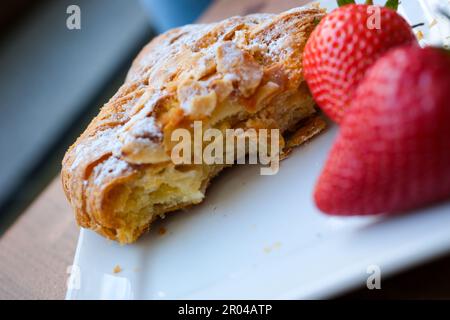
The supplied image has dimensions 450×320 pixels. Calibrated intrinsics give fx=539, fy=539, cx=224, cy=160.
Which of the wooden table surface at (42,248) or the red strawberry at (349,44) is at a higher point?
the red strawberry at (349,44)

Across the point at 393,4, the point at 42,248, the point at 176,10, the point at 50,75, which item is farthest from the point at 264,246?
the point at 50,75

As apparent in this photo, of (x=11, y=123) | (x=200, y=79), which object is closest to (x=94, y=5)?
(x=11, y=123)

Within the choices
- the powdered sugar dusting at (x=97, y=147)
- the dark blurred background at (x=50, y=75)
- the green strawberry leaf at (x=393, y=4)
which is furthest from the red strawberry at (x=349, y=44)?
the dark blurred background at (x=50, y=75)

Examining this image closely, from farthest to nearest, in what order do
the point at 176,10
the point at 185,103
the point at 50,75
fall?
the point at 50,75
the point at 176,10
the point at 185,103

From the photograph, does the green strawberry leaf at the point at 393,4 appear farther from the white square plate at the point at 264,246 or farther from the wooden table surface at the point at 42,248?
the wooden table surface at the point at 42,248

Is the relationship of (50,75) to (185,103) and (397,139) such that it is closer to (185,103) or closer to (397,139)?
A: (185,103)

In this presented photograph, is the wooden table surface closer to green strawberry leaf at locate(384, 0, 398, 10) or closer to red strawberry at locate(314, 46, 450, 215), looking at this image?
green strawberry leaf at locate(384, 0, 398, 10)

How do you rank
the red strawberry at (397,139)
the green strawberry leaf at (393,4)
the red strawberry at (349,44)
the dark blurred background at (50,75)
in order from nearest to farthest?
the red strawberry at (397,139), the red strawberry at (349,44), the green strawberry leaf at (393,4), the dark blurred background at (50,75)
